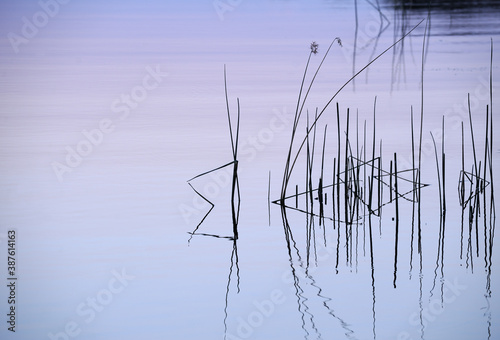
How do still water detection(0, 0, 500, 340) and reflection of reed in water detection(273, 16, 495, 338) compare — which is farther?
reflection of reed in water detection(273, 16, 495, 338)

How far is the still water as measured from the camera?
262 cm

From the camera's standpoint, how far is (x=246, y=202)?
145 inches

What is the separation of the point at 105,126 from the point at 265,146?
1133 mm

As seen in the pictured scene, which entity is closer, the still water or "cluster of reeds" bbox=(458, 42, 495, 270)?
the still water

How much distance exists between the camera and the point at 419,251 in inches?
121

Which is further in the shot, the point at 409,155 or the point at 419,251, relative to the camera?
the point at 409,155

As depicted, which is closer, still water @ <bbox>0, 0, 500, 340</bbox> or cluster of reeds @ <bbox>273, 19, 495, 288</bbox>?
still water @ <bbox>0, 0, 500, 340</bbox>

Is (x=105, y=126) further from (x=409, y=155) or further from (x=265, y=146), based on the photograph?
(x=409, y=155)

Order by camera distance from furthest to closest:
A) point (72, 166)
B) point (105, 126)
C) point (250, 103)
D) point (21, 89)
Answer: point (21, 89), point (250, 103), point (105, 126), point (72, 166)

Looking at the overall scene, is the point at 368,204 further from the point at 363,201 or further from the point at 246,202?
the point at 246,202

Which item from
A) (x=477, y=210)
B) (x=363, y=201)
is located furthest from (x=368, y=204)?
(x=477, y=210)

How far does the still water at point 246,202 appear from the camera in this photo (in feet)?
8.59

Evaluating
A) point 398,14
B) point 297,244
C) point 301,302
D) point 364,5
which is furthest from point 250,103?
point 364,5

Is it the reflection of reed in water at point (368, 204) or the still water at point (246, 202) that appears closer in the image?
the still water at point (246, 202)
